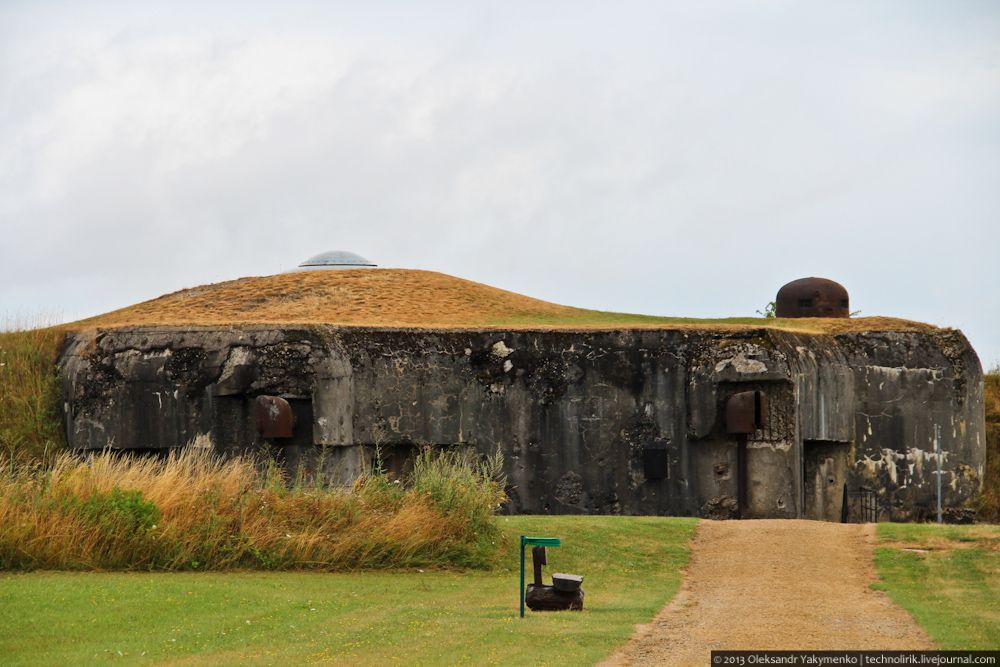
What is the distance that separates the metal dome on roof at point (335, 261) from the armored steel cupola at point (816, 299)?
335 inches

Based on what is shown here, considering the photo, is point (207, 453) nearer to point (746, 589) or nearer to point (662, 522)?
point (662, 522)

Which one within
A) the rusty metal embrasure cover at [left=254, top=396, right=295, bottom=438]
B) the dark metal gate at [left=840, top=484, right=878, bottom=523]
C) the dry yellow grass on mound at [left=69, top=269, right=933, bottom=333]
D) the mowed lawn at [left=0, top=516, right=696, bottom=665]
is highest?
the dry yellow grass on mound at [left=69, top=269, right=933, bottom=333]

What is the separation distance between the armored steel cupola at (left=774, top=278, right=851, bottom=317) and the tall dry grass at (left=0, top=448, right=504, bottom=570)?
12.6 metres

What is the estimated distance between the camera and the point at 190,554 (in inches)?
558

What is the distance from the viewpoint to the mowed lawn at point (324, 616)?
390 inches

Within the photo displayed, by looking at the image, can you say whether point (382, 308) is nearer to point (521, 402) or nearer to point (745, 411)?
point (521, 402)

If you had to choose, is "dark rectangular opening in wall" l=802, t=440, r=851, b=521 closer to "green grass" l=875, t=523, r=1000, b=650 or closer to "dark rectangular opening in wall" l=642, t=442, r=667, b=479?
"dark rectangular opening in wall" l=642, t=442, r=667, b=479

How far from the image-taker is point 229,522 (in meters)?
14.6

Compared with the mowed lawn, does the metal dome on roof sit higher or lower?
higher

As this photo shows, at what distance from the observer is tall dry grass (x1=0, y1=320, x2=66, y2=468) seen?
21.8 meters

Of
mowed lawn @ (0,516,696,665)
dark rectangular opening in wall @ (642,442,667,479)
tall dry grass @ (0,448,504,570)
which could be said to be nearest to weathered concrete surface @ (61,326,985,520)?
dark rectangular opening in wall @ (642,442,667,479)

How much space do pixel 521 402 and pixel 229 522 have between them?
7607 millimetres

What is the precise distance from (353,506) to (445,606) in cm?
319

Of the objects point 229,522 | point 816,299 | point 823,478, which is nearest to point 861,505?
point 823,478
